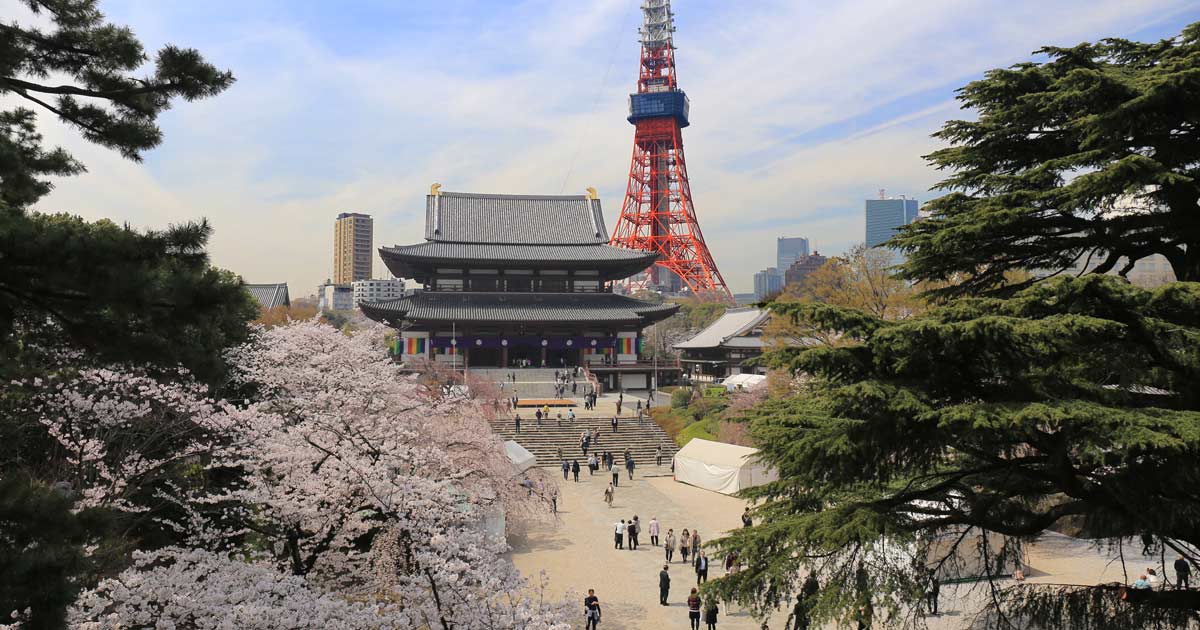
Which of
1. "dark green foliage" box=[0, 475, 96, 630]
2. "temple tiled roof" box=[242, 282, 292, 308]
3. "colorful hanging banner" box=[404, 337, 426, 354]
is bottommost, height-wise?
"dark green foliage" box=[0, 475, 96, 630]

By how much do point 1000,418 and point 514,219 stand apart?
4500 centimetres

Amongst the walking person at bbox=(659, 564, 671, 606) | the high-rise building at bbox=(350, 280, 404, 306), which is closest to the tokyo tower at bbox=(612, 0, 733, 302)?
Result: the walking person at bbox=(659, 564, 671, 606)

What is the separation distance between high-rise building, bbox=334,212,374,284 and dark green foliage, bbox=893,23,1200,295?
191017mm

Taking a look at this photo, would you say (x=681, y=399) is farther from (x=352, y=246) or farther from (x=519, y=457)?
(x=352, y=246)

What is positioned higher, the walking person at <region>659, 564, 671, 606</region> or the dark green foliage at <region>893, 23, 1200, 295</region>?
the dark green foliage at <region>893, 23, 1200, 295</region>

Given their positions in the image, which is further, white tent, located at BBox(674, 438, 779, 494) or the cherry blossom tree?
white tent, located at BBox(674, 438, 779, 494)

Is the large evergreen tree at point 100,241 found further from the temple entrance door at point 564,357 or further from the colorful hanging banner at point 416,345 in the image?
the temple entrance door at point 564,357

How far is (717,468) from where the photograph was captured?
2322cm

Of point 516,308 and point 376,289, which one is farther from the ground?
point 376,289

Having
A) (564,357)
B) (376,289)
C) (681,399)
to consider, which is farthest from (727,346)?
(376,289)

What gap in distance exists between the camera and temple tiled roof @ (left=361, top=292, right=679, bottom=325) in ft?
134

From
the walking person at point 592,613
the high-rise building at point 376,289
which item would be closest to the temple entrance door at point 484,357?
the walking person at point 592,613

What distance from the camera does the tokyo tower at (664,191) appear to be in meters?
79.3

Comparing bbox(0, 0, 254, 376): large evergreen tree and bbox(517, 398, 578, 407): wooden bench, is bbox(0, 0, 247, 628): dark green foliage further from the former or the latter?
bbox(517, 398, 578, 407): wooden bench
